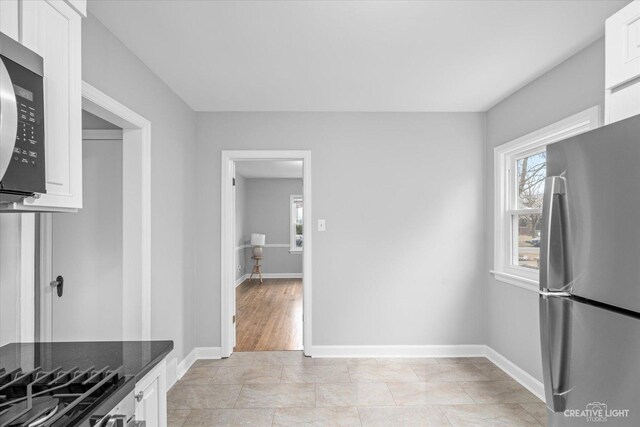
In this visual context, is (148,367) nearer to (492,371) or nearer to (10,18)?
(10,18)

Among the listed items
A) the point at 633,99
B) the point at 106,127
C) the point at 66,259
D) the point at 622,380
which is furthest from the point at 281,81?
the point at 622,380

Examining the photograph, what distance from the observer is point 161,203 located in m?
2.89

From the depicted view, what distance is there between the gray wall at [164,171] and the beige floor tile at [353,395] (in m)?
1.36

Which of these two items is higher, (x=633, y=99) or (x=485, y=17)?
(x=485, y=17)

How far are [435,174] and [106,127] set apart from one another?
3.00 m

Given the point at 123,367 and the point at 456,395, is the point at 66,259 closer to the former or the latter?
the point at 123,367

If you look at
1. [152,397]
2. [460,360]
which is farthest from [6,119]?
[460,360]

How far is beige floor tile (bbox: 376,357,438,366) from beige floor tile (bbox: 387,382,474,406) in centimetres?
46

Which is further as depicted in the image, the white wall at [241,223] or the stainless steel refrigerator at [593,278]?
the white wall at [241,223]

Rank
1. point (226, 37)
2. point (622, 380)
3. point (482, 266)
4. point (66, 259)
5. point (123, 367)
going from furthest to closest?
point (482, 266)
point (66, 259)
point (226, 37)
point (123, 367)
point (622, 380)

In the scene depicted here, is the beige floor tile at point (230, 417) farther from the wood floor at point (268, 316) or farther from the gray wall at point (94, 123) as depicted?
the gray wall at point (94, 123)

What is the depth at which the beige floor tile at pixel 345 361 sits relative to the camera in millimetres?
3504

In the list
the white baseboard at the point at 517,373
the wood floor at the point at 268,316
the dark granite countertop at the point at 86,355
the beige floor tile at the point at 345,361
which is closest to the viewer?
the dark granite countertop at the point at 86,355

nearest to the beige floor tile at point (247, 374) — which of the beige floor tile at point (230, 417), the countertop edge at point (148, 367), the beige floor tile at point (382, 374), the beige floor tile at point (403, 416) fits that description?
the beige floor tile at point (230, 417)
